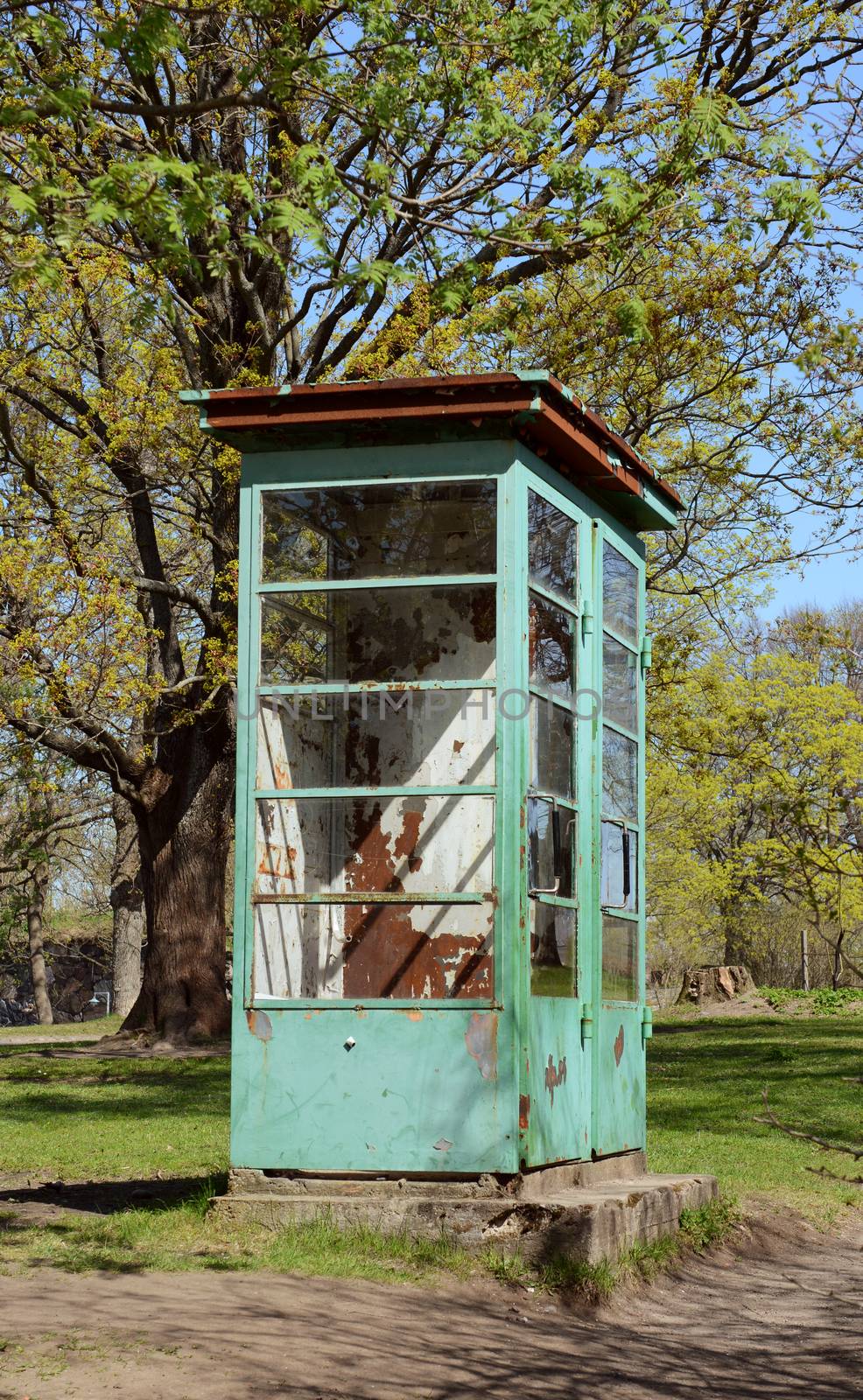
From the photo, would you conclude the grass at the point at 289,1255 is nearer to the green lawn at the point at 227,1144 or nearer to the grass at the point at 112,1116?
the green lawn at the point at 227,1144

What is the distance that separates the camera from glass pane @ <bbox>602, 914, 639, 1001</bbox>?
24.4 ft

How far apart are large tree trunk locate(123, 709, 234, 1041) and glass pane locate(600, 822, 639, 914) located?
10293 millimetres

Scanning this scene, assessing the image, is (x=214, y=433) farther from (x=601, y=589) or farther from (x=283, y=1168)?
(x=283, y=1168)

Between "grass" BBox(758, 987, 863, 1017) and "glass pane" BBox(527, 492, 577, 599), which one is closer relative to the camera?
"glass pane" BBox(527, 492, 577, 599)

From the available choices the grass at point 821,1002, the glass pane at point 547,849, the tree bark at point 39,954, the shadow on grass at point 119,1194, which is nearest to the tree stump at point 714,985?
the grass at point 821,1002

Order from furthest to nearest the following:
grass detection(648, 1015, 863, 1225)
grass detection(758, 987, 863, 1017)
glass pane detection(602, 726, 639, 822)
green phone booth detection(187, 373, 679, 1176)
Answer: grass detection(758, 987, 863, 1017) → grass detection(648, 1015, 863, 1225) → glass pane detection(602, 726, 639, 822) → green phone booth detection(187, 373, 679, 1176)

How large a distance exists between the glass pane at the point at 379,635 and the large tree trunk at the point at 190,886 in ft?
34.2

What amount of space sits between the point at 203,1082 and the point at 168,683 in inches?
199

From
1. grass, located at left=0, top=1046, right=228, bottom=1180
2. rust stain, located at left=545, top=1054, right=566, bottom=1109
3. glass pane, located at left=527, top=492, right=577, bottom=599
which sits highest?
glass pane, located at left=527, top=492, right=577, bottom=599

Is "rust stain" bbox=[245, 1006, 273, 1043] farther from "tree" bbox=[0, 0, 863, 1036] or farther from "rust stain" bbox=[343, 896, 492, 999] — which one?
"tree" bbox=[0, 0, 863, 1036]

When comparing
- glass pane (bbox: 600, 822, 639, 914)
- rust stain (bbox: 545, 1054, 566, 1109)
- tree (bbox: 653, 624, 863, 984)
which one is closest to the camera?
rust stain (bbox: 545, 1054, 566, 1109)

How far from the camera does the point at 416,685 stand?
6.60m

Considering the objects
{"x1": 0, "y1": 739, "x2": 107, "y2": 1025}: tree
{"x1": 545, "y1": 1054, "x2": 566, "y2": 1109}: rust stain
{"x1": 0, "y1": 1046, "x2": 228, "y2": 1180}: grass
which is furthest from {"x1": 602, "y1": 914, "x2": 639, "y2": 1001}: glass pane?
{"x1": 0, "y1": 739, "x2": 107, "y2": 1025}: tree

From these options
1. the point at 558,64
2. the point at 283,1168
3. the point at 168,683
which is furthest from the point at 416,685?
the point at 168,683
